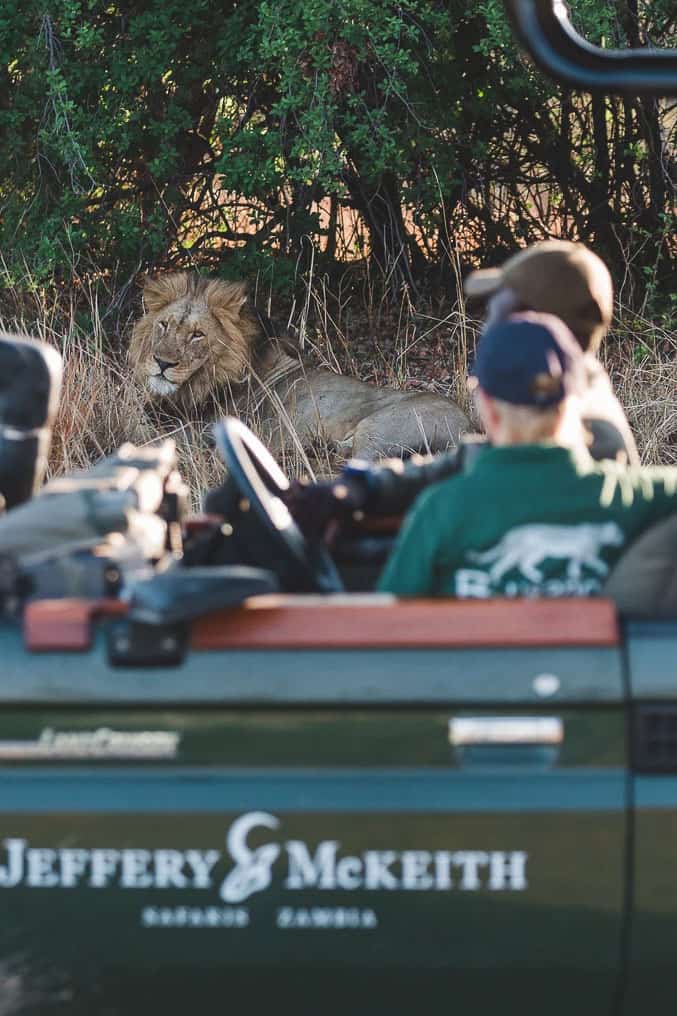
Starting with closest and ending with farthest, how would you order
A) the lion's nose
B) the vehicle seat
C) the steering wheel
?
the vehicle seat
the steering wheel
the lion's nose

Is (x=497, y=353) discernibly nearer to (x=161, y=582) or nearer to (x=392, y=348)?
(x=161, y=582)

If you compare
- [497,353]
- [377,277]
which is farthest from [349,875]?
[377,277]

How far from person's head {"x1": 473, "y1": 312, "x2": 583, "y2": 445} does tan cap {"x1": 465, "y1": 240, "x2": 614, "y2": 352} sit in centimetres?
84

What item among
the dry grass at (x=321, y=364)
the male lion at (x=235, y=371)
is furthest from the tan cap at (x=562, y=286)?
the male lion at (x=235, y=371)

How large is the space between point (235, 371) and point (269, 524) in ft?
21.3

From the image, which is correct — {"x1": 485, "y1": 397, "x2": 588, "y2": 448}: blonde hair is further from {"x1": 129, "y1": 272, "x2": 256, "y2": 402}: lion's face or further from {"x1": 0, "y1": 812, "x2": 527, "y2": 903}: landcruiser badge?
{"x1": 129, "y1": 272, "x2": 256, "y2": 402}: lion's face

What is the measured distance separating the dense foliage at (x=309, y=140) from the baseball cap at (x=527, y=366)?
19.8ft

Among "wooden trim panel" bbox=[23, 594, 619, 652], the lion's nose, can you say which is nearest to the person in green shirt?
"wooden trim panel" bbox=[23, 594, 619, 652]

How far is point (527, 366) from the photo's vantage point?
2596mm

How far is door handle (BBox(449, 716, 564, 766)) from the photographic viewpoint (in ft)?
7.09

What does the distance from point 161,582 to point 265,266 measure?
824cm

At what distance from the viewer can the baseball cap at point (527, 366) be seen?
2.60m

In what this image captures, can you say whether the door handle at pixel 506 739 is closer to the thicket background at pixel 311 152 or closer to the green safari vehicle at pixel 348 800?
the green safari vehicle at pixel 348 800

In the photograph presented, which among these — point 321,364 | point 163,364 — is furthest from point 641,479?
point 321,364
